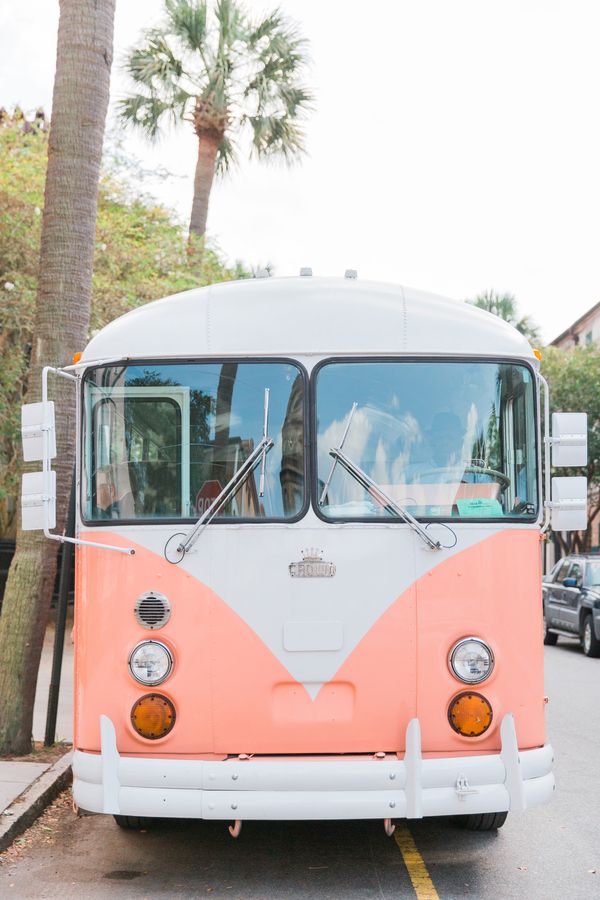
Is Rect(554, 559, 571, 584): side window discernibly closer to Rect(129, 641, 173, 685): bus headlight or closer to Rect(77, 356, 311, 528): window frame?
Rect(77, 356, 311, 528): window frame

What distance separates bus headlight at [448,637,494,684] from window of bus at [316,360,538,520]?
642mm

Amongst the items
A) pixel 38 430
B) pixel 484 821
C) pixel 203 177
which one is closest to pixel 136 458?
pixel 38 430

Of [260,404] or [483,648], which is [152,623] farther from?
[483,648]

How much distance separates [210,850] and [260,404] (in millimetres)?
2671

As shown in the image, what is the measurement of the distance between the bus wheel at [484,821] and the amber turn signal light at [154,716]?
2218 mm

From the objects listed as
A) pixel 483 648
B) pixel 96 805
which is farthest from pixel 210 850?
pixel 483 648

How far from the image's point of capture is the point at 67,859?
20.7 ft

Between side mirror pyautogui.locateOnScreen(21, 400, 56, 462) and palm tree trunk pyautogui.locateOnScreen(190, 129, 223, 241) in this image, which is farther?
palm tree trunk pyautogui.locateOnScreen(190, 129, 223, 241)

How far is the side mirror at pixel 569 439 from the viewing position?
5734mm

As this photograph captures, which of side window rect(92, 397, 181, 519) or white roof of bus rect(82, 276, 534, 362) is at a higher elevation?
white roof of bus rect(82, 276, 534, 362)

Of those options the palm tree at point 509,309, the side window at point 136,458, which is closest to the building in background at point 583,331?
the palm tree at point 509,309

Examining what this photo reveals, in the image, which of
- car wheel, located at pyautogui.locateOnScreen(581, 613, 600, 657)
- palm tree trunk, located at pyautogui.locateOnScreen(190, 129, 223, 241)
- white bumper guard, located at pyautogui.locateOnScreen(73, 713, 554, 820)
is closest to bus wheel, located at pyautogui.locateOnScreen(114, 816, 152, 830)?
white bumper guard, located at pyautogui.locateOnScreen(73, 713, 554, 820)

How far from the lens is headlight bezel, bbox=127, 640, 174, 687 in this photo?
5441 millimetres

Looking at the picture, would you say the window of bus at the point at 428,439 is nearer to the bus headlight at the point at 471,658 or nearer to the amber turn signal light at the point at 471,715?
the bus headlight at the point at 471,658
